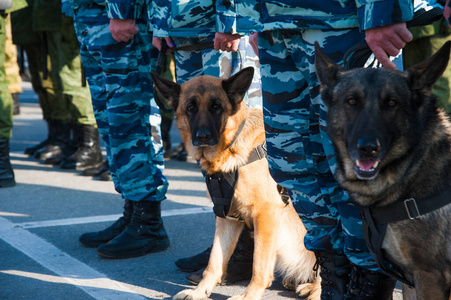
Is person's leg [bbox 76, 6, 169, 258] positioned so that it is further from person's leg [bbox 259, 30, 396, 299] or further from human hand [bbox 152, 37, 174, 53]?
person's leg [bbox 259, 30, 396, 299]

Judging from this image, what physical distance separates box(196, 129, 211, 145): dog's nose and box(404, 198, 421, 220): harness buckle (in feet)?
5.16

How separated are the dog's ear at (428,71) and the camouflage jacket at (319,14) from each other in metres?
0.21

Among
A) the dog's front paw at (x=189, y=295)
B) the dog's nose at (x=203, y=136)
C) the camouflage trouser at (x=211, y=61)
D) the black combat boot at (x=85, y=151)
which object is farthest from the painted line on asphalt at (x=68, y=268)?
the black combat boot at (x=85, y=151)

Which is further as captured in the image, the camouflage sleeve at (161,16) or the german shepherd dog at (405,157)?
the camouflage sleeve at (161,16)

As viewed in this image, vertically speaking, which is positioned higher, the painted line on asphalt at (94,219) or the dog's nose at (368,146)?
the dog's nose at (368,146)

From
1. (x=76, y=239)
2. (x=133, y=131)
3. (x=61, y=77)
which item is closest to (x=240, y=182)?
(x=133, y=131)

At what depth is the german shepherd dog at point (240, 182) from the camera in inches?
130

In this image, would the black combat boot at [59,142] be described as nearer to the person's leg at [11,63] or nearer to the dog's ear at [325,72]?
the person's leg at [11,63]

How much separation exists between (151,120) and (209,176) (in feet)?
2.91

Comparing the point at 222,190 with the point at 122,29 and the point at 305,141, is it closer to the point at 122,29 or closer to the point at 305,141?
the point at 305,141

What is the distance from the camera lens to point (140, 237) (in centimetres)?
405

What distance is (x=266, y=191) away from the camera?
11.1 feet

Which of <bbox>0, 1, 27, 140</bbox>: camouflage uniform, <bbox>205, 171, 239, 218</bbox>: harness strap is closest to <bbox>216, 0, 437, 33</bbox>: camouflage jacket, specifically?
<bbox>205, 171, 239, 218</bbox>: harness strap

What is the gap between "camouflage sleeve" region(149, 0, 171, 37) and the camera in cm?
361
